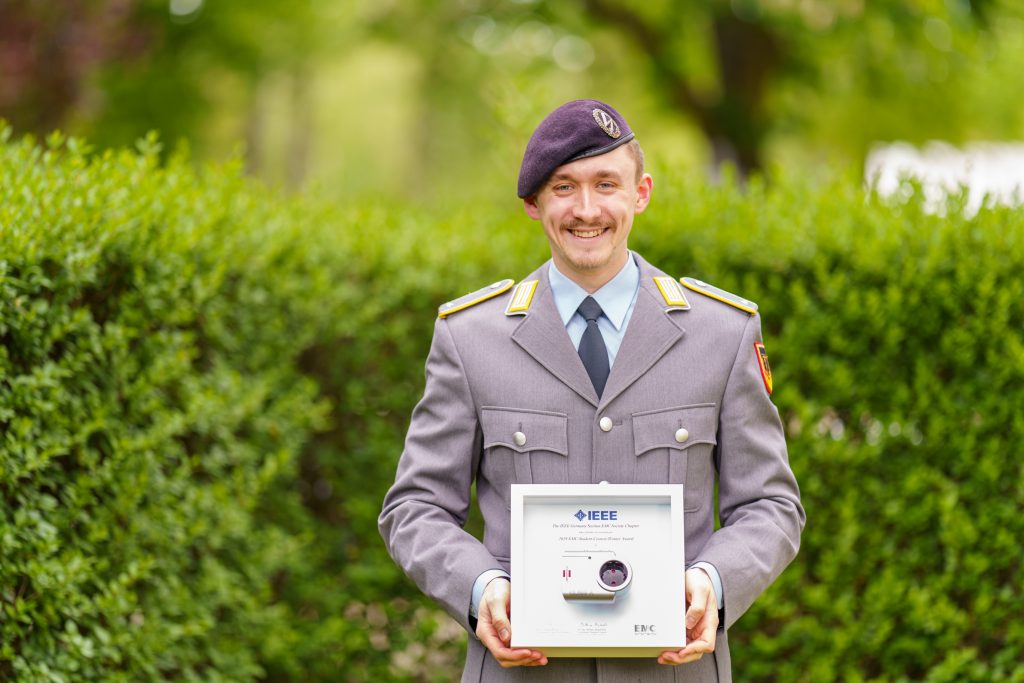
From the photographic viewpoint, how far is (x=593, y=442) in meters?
2.70

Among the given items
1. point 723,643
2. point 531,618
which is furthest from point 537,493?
point 723,643

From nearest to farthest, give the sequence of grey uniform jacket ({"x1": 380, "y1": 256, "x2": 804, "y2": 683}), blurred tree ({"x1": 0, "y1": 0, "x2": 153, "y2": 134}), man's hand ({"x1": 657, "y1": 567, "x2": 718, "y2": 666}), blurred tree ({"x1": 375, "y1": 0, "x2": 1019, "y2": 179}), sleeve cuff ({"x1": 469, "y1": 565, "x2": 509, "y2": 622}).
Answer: man's hand ({"x1": 657, "y1": 567, "x2": 718, "y2": 666}), sleeve cuff ({"x1": 469, "y1": 565, "x2": 509, "y2": 622}), grey uniform jacket ({"x1": 380, "y1": 256, "x2": 804, "y2": 683}), blurred tree ({"x1": 0, "y1": 0, "x2": 153, "y2": 134}), blurred tree ({"x1": 375, "y1": 0, "x2": 1019, "y2": 179})

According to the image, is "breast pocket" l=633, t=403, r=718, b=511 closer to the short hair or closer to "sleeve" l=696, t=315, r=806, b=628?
"sleeve" l=696, t=315, r=806, b=628

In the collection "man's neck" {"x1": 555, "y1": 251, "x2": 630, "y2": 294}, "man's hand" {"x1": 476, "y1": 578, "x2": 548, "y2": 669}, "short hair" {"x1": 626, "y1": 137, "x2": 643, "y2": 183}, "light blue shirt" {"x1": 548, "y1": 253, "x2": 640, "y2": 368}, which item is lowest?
"man's hand" {"x1": 476, "y1": 578, "x2": 548, "y2": 669}

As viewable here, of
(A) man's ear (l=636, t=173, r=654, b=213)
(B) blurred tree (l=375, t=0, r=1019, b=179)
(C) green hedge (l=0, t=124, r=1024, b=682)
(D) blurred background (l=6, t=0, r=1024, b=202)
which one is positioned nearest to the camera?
(A) man's ear (l=636, t=173, r=654, b=213)

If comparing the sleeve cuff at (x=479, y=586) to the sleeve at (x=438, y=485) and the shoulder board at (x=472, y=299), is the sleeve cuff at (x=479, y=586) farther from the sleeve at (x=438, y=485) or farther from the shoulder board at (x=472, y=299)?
the shoulder board at (x=472, y=299)

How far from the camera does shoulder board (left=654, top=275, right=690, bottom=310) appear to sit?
2.82m

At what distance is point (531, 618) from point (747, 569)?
1.69ft

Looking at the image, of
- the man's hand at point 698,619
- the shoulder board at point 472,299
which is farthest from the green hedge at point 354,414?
the man's hand at point 698,619

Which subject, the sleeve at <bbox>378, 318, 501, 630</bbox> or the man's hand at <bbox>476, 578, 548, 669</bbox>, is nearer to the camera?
the man's hand at <bbox>476, 578, 548, 669</bbox>

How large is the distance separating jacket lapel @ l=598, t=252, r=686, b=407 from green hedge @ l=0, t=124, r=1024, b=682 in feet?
5.97

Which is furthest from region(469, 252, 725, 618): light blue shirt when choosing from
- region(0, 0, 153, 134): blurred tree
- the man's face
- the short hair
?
region(0, 0, 153, 134): blurred tree

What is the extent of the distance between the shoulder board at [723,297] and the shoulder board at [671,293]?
8 centimetres

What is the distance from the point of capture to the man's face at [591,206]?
8.63 feet
